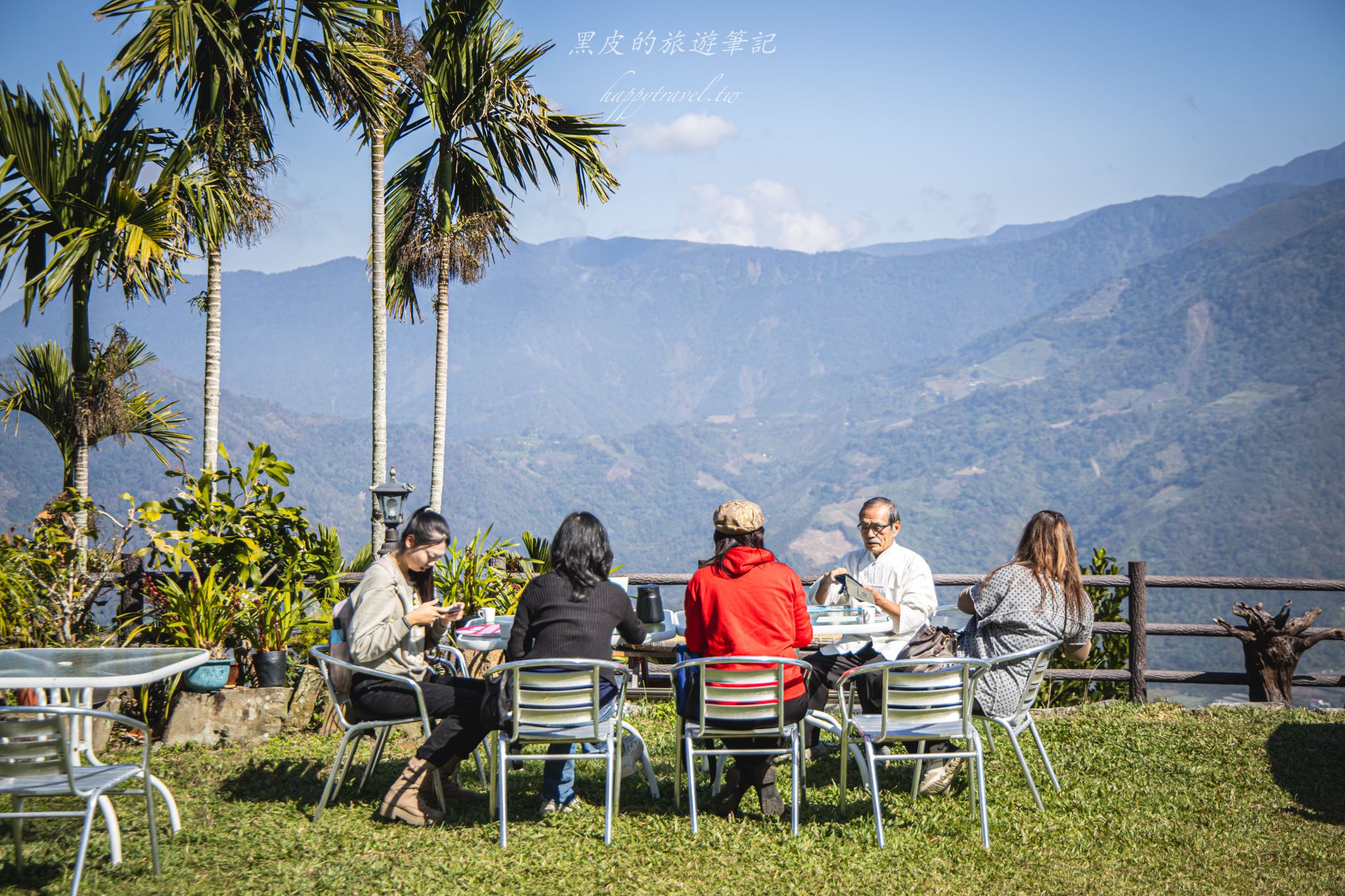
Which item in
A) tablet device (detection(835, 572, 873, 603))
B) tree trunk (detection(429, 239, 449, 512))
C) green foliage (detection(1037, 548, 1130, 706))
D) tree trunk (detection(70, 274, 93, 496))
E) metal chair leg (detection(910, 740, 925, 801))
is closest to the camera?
metal chair leg (detection(910, 740, 925, 801))

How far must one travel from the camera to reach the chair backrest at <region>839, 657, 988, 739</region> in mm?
4285

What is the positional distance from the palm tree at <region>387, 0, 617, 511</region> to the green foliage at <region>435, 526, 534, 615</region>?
182cm

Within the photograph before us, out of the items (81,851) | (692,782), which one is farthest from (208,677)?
(692,782)

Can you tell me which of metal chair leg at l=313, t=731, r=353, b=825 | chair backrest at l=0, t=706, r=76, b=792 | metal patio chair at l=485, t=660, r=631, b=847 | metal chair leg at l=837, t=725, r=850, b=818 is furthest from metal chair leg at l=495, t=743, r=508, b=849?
chair backrest at l=0, t=706, r=76, b=792

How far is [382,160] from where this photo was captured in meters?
9.56

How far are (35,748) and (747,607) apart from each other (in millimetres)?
2569

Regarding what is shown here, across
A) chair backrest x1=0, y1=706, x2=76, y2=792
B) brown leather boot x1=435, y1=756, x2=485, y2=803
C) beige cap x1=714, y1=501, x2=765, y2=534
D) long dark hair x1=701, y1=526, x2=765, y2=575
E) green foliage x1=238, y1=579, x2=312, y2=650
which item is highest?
beige cap x1=714, y1=501, x2=765, y2=534

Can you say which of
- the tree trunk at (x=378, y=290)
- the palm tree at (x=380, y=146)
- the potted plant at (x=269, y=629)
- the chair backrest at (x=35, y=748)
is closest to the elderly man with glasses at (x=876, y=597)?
the chair backrest at (x=35, y=748)

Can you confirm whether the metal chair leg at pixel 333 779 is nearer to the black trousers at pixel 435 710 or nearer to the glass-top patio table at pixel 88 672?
the black trousers at pixel 435 710

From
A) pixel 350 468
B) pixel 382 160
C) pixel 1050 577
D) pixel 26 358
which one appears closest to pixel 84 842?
pixel 1050 577

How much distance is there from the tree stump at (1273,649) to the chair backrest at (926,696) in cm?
429

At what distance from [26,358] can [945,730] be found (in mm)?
7269

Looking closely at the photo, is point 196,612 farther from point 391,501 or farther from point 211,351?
point 211,351

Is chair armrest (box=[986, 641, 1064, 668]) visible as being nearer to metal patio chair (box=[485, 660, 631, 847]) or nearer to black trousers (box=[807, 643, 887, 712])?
black trousers (box=[807, 643, 887, 712])
